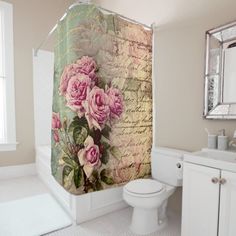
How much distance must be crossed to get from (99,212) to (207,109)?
1.44m

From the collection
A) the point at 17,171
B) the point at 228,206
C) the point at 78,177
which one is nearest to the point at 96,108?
the point at 78,177

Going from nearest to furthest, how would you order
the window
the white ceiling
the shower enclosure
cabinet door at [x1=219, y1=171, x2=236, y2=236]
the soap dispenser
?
1. cabinet door at [x1=219, y1=171, x2=236, y2=236]
2. the soap dispenser
3. the white ceiling
4. the shower enclosure
5. the window

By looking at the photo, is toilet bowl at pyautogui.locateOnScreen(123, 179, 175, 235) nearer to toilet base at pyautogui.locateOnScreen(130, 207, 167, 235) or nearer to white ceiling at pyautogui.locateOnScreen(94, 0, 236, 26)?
toilet base at pyautogui.locateOnScreen(130, 207, 167, 235)

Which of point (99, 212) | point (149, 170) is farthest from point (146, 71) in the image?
point (99, 212)

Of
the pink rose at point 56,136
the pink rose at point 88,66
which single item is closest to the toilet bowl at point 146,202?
the pink rose at point 56,136

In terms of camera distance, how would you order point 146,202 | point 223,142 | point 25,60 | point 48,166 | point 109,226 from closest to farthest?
point 223,142 < point 146,202 < point 109,226 < point 48,166 < point 25,60

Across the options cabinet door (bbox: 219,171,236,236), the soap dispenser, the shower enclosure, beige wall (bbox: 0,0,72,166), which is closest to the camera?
cabinet door (bbox: 219,171,236,236)

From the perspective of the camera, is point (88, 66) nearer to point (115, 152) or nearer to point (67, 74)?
point (67, 74)

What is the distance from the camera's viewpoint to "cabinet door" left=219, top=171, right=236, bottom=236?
4.06ft

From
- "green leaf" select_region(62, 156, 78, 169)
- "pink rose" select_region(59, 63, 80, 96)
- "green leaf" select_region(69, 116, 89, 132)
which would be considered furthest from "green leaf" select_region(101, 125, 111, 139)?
"pink rose" select_region(59, 63, 80, 96)

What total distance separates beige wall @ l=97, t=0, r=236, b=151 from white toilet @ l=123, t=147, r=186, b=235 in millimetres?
198

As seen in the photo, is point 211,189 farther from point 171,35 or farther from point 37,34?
point 37,34

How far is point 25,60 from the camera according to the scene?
3.20 metres

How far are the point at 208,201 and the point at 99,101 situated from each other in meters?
1.13
